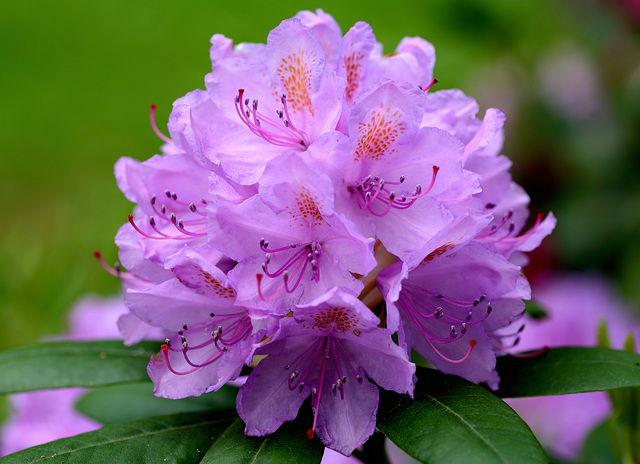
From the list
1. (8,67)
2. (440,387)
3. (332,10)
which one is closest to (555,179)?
(440,387)

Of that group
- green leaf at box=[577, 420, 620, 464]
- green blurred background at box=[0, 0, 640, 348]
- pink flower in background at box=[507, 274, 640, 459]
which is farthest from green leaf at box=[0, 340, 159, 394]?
pink flower in background at box=[507, 274, 640, 459]

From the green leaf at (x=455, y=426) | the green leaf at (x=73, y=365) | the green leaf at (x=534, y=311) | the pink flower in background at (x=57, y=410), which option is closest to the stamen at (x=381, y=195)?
the green leaf at (x=455, y=426)

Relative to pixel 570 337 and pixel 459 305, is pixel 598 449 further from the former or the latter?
pixel 459 305

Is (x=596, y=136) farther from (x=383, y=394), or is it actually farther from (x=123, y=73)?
(x=123, y=73)

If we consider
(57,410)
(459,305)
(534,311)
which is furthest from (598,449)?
(57,410)

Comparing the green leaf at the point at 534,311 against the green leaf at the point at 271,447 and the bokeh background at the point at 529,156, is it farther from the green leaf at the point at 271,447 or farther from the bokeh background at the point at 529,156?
the bokeh background at the point at 529,156
